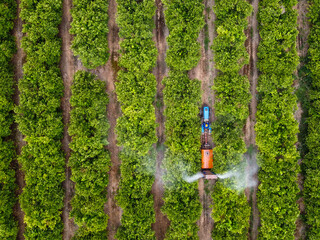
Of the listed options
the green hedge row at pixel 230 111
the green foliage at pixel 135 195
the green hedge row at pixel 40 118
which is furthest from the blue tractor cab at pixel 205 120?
the green hedge row at pixel 40 118

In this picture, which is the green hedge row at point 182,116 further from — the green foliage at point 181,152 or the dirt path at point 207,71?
the dirt path at point 207,71

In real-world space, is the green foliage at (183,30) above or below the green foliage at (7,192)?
above

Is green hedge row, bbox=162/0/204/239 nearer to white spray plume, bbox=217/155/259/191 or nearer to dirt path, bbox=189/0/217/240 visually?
dirt path, bbox=189/0/217/240

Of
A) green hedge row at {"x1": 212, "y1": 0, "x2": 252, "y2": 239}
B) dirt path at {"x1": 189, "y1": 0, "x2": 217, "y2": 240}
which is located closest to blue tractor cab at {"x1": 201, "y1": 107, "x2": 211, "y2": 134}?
dirt path at {"x1": 189, "y1": 0, "x2": 217, "y2": 240}

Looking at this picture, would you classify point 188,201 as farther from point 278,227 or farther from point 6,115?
point 6,115

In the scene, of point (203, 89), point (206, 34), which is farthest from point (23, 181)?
point (206, 34)

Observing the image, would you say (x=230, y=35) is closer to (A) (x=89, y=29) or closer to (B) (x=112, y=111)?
(A) (x=89, y=29)

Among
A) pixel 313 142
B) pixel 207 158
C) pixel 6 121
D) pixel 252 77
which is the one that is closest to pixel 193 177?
pixel 207 158
